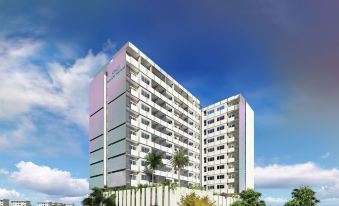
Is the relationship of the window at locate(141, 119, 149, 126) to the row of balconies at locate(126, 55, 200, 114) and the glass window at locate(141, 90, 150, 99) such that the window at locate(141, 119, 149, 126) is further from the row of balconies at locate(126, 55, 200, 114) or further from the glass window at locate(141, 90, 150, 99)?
the row of balconies at locate(126, 55, 200, 114)

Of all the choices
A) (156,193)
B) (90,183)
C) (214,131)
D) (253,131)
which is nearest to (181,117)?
(214,131)

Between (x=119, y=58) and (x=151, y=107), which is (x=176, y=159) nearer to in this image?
(x=151, y=107)

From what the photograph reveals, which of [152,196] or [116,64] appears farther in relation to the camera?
[116,64]

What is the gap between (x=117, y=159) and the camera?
354 feet

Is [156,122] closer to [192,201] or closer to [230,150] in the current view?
[230,150]

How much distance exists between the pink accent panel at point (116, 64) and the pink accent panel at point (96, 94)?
473 centimetres

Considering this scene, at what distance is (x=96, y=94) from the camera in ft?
414

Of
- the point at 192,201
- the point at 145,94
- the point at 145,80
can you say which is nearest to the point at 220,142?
the point at 145,94

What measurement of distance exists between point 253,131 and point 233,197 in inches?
1972

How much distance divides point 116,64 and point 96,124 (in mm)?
20801

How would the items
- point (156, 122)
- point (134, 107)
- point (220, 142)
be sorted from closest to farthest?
1. point (134, 107)
2. point (156, 122)
3. point (220, 142)

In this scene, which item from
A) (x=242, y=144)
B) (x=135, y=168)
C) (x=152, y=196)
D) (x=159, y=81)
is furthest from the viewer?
(x=242, y=144)

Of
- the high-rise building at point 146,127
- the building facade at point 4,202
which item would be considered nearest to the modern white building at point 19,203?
the building facade at point 4,202

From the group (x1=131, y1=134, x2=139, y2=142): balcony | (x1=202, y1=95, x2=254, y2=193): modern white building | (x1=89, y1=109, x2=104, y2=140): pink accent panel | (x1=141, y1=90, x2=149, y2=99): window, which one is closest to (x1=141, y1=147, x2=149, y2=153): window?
(x1=131, y1=134, x2=139, y2=142): balcony
